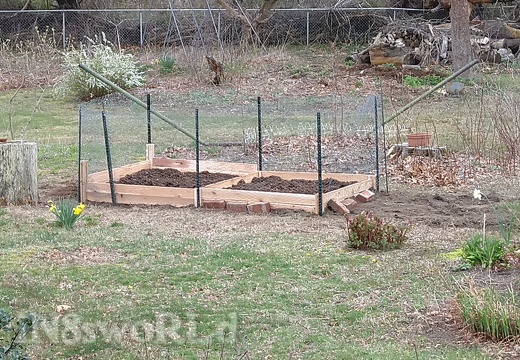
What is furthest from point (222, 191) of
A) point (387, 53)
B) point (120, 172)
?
point (387, 53)

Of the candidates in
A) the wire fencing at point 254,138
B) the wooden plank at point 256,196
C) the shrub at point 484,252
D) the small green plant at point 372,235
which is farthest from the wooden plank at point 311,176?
the shrub at point 484,252

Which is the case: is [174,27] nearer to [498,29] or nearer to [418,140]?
[498,29]

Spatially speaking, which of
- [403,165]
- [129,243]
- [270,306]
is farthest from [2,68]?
[270,306]

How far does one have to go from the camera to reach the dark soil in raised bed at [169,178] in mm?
11227

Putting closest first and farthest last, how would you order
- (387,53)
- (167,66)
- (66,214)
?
(66,214), (167,66), (387,53)

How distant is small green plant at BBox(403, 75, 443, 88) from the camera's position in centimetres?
2205

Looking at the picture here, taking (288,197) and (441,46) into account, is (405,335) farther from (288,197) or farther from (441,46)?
(441,46)

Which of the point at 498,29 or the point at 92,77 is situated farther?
the point at 498,29

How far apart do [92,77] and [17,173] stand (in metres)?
10.3

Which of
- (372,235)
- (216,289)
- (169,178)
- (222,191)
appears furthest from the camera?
(169,178)

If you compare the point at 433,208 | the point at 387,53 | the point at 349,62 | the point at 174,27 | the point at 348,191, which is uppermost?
the point at 174,27

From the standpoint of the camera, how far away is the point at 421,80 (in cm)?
2245

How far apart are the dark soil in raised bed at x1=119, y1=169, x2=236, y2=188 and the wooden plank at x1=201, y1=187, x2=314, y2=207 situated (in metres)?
0.68

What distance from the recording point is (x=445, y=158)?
42.1ft
